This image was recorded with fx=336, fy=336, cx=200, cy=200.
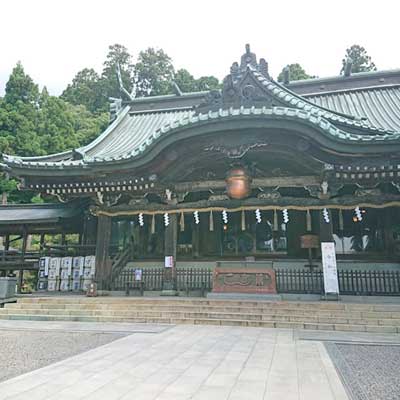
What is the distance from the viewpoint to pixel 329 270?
9.89 m

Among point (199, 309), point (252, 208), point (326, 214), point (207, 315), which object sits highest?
point (252, 208)

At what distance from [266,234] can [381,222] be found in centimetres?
402

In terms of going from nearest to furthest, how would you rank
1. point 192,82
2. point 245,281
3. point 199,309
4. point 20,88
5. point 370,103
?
point 199,309 < point 245,281 < point 370,103 < point 20,88 < point 192,82

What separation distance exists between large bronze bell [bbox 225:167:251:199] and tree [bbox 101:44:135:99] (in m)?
41.5

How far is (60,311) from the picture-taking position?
30.2 feet

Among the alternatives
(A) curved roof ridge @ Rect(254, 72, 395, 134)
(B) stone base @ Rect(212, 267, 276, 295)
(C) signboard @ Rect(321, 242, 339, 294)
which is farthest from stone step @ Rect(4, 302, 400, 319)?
(A) curved roof ridge @ Rect(254, 72, 395, 134)

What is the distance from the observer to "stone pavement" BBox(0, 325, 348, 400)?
3.47 metres

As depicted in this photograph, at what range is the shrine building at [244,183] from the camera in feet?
32.7

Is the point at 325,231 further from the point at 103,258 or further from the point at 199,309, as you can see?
the point at 103,258

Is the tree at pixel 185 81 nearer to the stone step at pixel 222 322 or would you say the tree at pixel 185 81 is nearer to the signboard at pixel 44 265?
the signboard at pixel 44 265

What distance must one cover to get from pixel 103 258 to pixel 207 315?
487 centimetres

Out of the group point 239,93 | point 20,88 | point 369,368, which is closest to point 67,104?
point 20,88

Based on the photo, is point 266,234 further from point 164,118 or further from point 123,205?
point 164,118

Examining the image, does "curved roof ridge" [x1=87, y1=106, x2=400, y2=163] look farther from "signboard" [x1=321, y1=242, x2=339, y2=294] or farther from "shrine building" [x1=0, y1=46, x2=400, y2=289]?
"signboard" [x1=321, y1=242, x2=339, y2=294]
